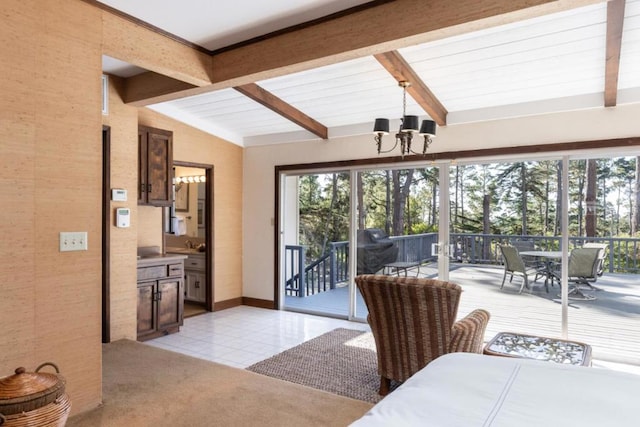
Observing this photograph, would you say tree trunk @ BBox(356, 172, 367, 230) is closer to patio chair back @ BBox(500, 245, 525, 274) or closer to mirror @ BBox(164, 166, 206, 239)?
patio chair back @ BBox(500, 245, 525, 274)

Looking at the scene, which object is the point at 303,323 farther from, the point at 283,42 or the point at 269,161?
the point at 283,42

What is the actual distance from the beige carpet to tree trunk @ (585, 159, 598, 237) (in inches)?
119

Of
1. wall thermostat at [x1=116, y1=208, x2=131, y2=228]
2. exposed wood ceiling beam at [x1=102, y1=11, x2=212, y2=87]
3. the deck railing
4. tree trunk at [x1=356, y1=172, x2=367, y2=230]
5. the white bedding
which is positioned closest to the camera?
the white bedding

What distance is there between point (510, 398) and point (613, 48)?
3142 mm

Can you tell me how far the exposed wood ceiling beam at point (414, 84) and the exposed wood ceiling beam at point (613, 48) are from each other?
1521mm

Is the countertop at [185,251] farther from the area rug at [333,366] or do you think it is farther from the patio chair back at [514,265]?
the patio chair back at [514,265]

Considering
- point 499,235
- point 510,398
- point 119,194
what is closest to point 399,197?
point 499,235

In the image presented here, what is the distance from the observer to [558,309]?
4555mm

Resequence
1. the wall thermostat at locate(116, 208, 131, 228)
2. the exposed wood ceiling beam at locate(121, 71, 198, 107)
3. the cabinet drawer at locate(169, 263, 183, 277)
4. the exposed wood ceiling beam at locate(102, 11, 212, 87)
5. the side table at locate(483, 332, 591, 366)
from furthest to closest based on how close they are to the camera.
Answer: the cabinet drawer at locate(169, 263, 183, 277), the wall thermostat at locate(116, 208, 131, 228), the exposed wood ceiling beam at locate(121, 71, 198, 107), the exposed wood ceiling beam at locate(102, 11, 212, 87), the side table at locate(483, 332, 591, 366)

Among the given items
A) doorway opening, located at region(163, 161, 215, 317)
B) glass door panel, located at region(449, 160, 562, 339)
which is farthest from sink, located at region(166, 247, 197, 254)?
glass door panel, located at region(449, 160, 562, 339)

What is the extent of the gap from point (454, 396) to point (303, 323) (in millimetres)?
4348

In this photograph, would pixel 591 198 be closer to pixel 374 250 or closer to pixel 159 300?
pixel 374 250

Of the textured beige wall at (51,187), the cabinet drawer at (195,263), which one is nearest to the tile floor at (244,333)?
the cabinet drawer at (195,263)

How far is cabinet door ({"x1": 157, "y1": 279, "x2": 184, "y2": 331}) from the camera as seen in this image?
196 inches
